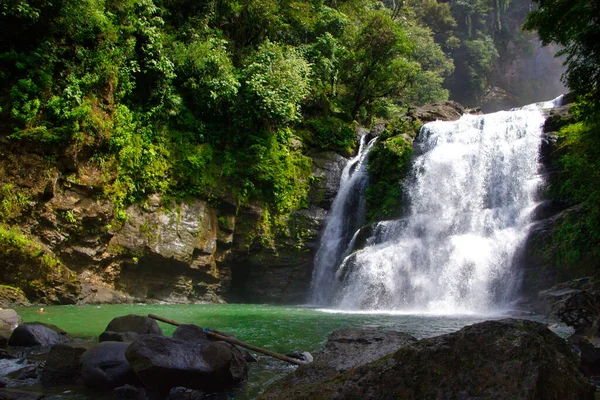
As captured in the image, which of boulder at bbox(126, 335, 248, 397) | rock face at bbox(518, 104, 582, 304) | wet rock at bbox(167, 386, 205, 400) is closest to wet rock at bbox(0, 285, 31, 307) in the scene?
boulder at bbox(126, 335, 248, 397)

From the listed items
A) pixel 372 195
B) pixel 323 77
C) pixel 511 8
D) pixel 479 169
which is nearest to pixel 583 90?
pixel 479 169

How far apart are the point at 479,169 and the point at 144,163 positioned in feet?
41.4

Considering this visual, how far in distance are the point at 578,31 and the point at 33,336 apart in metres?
10.3

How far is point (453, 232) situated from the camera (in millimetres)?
15312

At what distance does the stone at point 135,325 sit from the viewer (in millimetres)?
6789

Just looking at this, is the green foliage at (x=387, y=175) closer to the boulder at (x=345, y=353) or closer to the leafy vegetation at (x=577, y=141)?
the leafy vegetation at (x=577, y=141)

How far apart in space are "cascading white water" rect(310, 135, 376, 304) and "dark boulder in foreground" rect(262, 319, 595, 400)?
13.0m

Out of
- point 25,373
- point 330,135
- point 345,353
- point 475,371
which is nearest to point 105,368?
point 25,373

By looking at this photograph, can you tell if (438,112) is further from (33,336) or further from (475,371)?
(475,371)

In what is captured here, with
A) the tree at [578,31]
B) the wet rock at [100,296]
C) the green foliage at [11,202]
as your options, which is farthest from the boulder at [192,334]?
the wet rock at [100,296]

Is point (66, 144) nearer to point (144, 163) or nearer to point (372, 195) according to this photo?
point (144, 163)

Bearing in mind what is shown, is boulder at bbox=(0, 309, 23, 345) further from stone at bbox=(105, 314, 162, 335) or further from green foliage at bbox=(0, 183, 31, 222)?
green foliage at bbox=(0, 183, 31, 222)

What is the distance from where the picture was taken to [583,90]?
8297 mm

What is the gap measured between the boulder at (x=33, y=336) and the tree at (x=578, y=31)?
32.3ft
